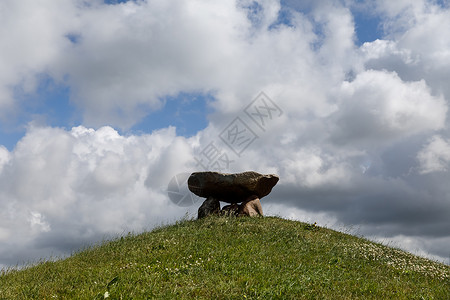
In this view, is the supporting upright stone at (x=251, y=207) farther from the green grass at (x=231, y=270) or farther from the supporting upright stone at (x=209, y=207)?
the green grass at (x=231, y=270)

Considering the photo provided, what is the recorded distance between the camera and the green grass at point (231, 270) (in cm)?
1073

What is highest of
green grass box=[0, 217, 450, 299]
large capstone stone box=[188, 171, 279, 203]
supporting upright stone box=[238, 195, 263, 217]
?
large capstone stone box=[188, 171, 279, 203]

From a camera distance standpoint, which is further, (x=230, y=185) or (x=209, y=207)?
(x=209, y=207)

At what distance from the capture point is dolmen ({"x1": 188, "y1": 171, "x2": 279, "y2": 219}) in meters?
24.9

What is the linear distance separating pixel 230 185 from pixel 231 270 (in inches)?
482

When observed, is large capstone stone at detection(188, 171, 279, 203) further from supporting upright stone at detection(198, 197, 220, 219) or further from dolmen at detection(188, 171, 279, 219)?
supporting upright stone at detection(198, 197, 220, 219)

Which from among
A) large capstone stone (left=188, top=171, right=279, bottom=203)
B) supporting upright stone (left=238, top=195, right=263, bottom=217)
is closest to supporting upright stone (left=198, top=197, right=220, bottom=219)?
large capstone stone (left=188, top=171, right=279, bottom=203)

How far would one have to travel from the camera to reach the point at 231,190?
2531 centimetres

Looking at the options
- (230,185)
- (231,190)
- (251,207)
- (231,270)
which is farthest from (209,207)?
(231,270)

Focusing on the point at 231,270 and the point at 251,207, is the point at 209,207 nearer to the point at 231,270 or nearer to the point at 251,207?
the point at 251,207

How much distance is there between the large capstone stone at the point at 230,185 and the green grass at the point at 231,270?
3.73 meters

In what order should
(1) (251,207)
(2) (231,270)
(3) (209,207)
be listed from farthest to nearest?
(3) (209,207)
(1) (251,207)
(2) (231,270)

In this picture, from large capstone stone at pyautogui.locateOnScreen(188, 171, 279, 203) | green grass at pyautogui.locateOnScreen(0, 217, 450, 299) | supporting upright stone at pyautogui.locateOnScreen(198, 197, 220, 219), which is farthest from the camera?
supporting upright stone at pyautogui.locateOnScreen(198, 197, 220, 219)

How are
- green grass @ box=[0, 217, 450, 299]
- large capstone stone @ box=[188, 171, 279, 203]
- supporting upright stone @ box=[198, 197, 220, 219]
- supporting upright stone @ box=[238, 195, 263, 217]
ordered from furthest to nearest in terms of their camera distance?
1. supporting upright stone @ box=[198, 197, 220, 219]
2. large capstone stone @ box=[188, 171, 279, 203]
3. supporting upright stone @ box=[238, 195, 263, 217]
4. green grass @ box=[0, 217, 450, 299]
